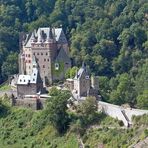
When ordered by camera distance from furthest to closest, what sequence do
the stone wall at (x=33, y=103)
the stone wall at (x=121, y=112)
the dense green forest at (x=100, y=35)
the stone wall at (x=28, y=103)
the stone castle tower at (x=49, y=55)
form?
the stone castle tower at (x=49, y=55) < the dense green forest at (x=100, y=35) < the stone wall at (x=28, y=103) < the stone wall at (x=33, y=103) < the stone wall at (x=121, y=112)

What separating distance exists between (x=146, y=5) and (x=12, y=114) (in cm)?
2997

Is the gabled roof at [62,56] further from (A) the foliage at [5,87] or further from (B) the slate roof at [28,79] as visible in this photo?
(A) the foliage at [5,87]

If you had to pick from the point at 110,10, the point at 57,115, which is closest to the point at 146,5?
the point at 110,10

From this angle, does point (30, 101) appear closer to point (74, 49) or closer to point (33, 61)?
point (33, 61)

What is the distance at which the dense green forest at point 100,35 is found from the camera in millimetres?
84000

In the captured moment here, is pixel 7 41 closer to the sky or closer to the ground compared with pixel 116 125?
closer to the sky

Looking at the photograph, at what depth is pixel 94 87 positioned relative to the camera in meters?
77.8

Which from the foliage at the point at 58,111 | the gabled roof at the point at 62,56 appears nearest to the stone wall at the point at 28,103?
the foliage at the point at 58,111

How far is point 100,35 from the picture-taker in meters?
97.8

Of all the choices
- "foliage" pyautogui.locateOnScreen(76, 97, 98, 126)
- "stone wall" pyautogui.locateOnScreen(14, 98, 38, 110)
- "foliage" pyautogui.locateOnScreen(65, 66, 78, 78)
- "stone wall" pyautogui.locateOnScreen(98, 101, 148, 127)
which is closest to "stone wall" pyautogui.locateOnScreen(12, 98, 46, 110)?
"stone wall" pyautogui.locateOnScreen(14, 98, 38, 110)

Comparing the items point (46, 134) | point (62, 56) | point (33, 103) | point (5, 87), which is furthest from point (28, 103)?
point (5, 87)

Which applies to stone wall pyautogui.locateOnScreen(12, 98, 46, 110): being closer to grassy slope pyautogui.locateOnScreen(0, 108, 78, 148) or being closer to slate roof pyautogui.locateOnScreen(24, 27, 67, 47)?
grassy slope pyautogui.locateOnScreen(0, 108, 78, 148)

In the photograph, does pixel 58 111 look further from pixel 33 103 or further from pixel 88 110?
pixel 33 103

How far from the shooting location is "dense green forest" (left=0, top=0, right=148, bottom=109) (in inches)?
3307
